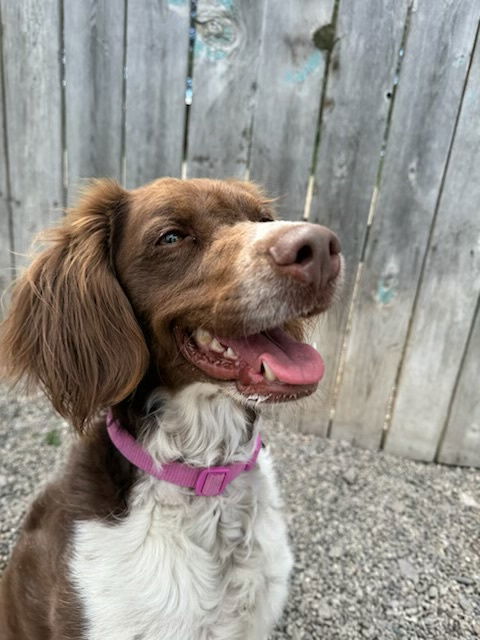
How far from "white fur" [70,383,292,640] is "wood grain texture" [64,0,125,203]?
6.08ft

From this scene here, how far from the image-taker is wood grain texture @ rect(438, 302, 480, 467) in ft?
9.84

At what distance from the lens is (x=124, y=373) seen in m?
1.61

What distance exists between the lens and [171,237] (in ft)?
5.51

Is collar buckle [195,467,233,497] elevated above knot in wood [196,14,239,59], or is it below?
below

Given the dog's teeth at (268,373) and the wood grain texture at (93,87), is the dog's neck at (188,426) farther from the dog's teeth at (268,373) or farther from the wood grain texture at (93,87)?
the wood grain texture at (93,87)

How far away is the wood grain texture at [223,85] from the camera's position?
2.66 m

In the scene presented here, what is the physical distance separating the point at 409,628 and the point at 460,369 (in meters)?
1.36

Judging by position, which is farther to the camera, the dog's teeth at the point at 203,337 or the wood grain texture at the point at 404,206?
the wood grain texture at the point at 404,206

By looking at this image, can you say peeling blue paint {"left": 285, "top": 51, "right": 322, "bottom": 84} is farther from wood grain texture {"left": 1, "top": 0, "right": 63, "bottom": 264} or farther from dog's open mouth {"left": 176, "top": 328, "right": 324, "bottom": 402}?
dog's open mouth {"left": 176, "top": 328, "right": 324, "bottom": 402}

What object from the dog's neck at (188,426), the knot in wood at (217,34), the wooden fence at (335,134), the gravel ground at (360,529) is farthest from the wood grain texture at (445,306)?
the dog's neck at (188,426)

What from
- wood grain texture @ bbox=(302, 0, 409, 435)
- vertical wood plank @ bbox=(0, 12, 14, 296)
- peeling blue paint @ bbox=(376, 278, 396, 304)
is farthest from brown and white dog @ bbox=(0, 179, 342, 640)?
vertical wood plank @ bbox=(0, 12, 14, 296)

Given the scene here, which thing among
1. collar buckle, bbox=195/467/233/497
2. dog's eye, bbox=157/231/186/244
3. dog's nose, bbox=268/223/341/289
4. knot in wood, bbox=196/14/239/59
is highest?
knot in wood, bbox=196/14/239/59

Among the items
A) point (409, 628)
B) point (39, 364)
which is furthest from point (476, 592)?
point (39, 364)

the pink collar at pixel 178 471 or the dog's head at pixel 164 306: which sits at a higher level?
the dog's head at pixel 164 306
